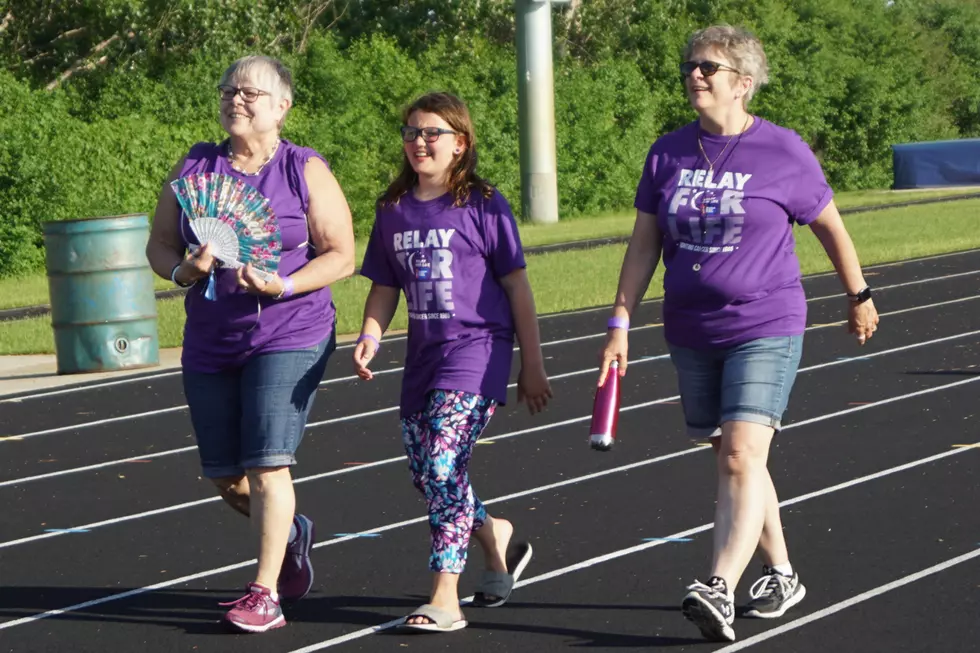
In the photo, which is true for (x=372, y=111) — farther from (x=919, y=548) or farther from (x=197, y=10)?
(x=919, y=548)

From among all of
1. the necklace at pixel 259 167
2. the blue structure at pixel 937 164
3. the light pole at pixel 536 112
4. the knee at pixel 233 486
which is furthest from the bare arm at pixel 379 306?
the blue structure at pixel 937 164

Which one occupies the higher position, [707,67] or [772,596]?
[707,67]

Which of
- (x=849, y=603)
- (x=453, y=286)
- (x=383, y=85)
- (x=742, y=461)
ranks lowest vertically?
(x=849, y=603)

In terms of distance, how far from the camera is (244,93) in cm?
569

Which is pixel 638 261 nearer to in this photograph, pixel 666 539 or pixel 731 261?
pixel 731 261

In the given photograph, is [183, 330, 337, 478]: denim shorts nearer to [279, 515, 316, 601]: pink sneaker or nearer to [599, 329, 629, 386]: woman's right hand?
[279, 515, 316, 601]: pink sneaker

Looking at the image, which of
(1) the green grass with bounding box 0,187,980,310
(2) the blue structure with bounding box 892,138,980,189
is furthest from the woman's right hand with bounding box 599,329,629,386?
(2) the blue structure with bounding box 892,138,980,189

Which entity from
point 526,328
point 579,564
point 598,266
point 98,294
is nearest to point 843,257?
point 526,328

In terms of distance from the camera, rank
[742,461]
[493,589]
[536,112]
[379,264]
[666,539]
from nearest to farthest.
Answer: [742,461] < [379,264] < [493,589] < [666,539] < [536,112]

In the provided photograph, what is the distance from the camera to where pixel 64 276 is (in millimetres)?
14016

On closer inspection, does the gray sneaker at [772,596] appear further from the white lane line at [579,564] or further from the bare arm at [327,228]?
the bare arm at [327,228]

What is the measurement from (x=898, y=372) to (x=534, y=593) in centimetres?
631

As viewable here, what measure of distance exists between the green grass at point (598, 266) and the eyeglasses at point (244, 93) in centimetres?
1022

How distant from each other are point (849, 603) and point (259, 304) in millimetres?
2193
